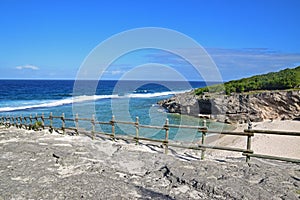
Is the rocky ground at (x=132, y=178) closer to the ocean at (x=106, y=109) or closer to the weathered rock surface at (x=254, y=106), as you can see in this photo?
the ocean at (x=106, y=109)

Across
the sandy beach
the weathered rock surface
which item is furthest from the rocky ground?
the weathered rock surface

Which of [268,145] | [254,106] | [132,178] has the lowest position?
[268,145]

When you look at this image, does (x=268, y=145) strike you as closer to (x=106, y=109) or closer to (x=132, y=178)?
(x=132, y=178)

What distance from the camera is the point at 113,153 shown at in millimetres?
6922

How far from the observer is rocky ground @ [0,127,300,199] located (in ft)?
13.8

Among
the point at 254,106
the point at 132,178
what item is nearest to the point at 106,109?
the point at 254,106

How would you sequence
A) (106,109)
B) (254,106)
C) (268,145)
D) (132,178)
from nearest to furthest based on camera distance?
(132,178), (268,145), (254,106), (106,109)

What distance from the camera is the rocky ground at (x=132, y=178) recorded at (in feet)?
13.8

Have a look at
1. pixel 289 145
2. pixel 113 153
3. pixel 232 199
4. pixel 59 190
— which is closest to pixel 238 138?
pixel 289 145

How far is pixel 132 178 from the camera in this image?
4930 millimetres

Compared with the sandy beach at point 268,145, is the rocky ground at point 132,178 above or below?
above

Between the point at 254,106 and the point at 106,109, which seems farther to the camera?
the point at 106,109

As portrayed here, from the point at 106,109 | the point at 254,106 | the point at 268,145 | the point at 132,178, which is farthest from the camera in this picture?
the point at 106,109

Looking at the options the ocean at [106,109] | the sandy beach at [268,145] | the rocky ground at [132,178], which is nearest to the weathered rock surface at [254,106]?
the ocean at [106,109]
